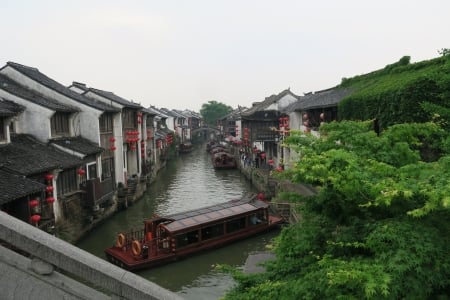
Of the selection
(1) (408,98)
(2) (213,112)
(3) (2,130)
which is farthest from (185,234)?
(2) (213,112)

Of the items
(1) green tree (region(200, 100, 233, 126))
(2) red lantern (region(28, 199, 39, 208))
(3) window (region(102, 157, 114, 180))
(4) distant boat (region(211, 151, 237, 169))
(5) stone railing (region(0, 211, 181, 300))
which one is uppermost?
(1) green tree (region(200, 100, 233, 126))

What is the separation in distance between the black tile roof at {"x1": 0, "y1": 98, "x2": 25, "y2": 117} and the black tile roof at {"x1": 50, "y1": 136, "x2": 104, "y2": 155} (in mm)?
2499

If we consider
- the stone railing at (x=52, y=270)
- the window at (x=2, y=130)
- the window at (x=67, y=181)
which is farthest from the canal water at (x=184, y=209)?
the stone railing at (x=52, y=270)

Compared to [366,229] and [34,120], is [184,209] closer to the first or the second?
[34,120]

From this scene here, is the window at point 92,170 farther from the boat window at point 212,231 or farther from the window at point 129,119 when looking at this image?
the boat window at point 212,231

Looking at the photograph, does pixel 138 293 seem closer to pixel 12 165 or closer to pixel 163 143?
pixel 12 165

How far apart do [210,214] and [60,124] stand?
1076 cm

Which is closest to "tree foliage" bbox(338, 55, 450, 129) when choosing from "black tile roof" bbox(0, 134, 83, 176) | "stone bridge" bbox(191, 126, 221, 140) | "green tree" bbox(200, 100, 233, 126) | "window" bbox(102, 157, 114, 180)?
"black tile roof" bbox(0, 134, 83, 176)

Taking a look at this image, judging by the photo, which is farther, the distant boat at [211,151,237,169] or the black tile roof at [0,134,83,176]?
the distant boat at [211,151,237,169]

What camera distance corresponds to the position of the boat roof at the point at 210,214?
59.8ft

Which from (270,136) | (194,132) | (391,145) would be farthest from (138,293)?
(194,132)

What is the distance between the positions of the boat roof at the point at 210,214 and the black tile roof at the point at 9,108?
8717 mm

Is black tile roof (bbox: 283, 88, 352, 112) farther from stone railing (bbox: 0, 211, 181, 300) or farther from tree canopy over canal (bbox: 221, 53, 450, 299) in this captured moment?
stone railing (bbox: 0, 211, 181, 300)

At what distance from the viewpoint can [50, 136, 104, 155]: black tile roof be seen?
67.7 ft
